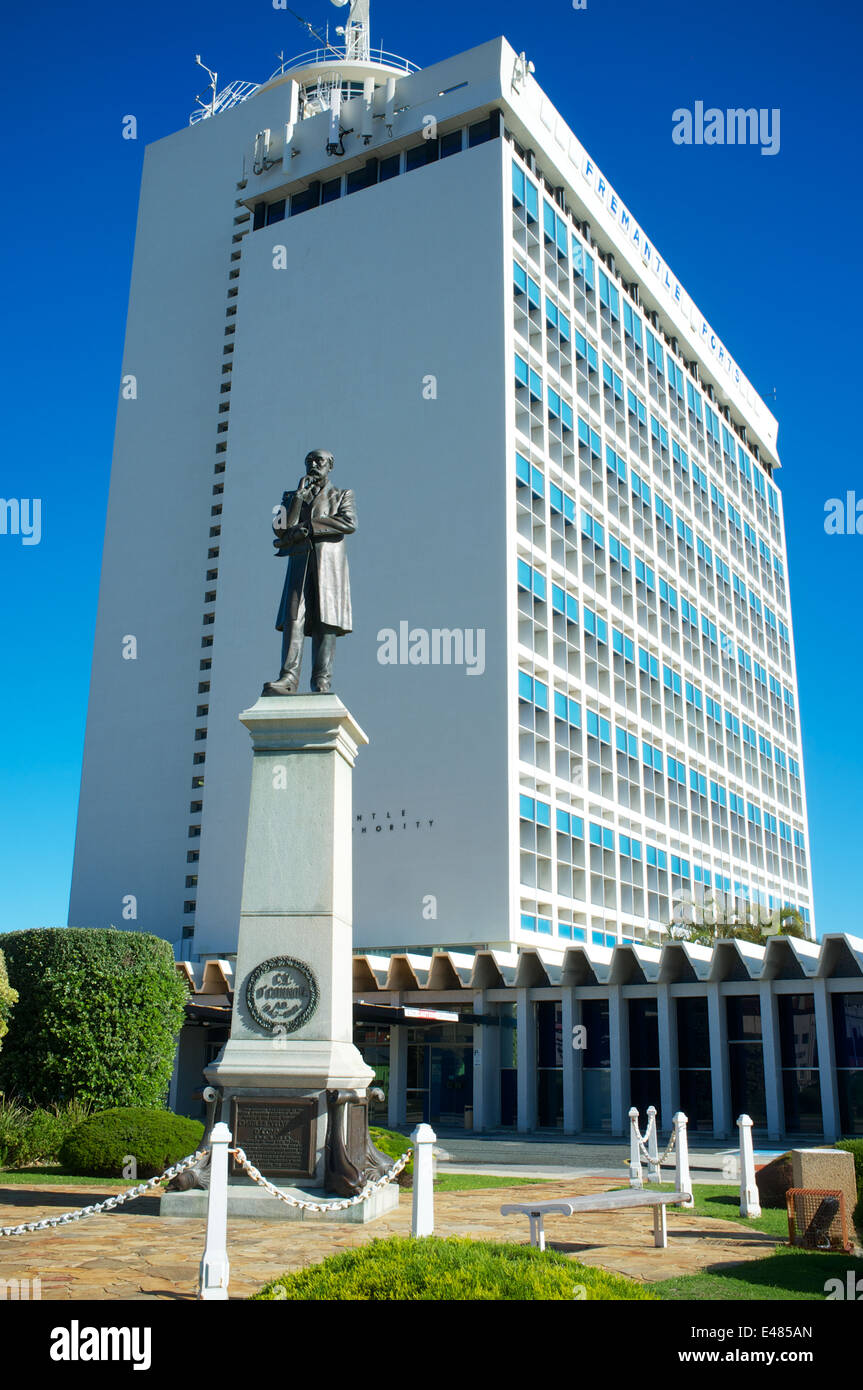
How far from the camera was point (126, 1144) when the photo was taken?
17844mm

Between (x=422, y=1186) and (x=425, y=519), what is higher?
(x=425, y=519)

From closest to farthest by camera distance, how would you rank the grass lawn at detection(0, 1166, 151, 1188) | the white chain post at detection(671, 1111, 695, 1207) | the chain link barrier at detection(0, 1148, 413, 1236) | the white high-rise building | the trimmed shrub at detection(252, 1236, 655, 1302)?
1. the trimmed shrub at detection(252, 1236, 655, 1302)
2. the chain link barrier at detection(0, 1148, 413, 1236)
3. the white chain post at detection(671, 1111, 695, 1207)
4. the grass lawn at detection(0, 1166, 151, 1188)
5. the white high-rise building

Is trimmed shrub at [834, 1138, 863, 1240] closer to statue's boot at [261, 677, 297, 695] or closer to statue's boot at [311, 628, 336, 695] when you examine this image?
statue's boot at [311, 628, 336, 695]

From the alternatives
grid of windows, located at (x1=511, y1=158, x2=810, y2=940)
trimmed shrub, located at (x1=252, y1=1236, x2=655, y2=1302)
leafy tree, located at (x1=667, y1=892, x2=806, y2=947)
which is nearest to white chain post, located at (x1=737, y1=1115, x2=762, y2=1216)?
trimmed shrub, located at (x1=252, y1=1236, x2=655, y2=1302)

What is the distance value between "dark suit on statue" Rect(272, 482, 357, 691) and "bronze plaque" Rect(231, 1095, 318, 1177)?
5547 mm

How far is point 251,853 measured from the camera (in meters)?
14.3

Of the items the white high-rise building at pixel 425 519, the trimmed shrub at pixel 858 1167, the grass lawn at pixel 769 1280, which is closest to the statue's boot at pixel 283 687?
the grass lawn at pixel 769 1280

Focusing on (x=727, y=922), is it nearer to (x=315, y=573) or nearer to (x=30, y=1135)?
(x=30, y=1135)

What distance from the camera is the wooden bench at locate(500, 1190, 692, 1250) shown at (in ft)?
32.8

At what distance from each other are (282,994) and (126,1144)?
6129 mm

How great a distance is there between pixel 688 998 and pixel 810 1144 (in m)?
6.12

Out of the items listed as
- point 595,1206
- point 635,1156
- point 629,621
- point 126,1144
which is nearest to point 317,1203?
point 595,1206

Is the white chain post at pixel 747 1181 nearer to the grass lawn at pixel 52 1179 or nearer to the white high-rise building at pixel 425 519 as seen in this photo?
the grass lawn at pixel 52 1179

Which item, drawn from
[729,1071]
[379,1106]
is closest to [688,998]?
[729,1071]
